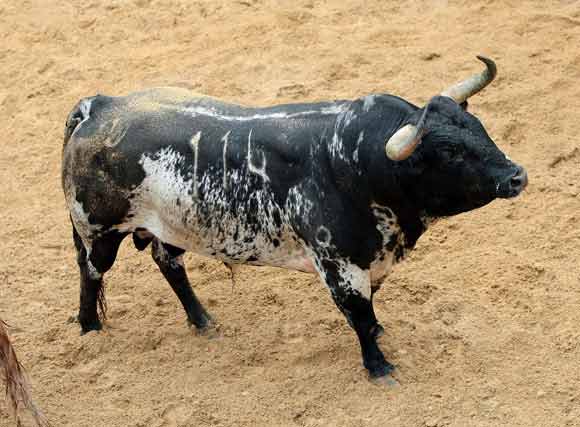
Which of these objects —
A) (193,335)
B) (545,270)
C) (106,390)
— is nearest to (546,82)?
(545,270)

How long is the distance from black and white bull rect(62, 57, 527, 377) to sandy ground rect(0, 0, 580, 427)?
0.46 m

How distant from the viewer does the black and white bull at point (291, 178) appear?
4.93 m

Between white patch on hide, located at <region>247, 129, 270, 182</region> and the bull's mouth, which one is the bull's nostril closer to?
the bull's mouth

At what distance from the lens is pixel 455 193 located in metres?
4.97

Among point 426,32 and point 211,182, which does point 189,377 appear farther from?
point 426,32

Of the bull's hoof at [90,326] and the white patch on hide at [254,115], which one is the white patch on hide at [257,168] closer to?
the white patch on hide at [254,115]

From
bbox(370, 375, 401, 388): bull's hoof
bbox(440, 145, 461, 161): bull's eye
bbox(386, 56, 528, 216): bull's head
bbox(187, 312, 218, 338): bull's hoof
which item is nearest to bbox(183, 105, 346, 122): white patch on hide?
bbox(386, 56, 528, 216): bull's head

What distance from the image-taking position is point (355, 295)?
542 centimetres

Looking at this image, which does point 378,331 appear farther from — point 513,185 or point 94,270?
point 94,270

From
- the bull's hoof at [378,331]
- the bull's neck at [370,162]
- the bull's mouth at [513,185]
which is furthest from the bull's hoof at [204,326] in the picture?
the bull's mouth at [513,185]

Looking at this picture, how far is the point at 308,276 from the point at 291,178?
5.07 feet

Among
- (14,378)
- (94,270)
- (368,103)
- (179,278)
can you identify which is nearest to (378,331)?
(179,278)

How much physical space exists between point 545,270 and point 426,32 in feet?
10.5

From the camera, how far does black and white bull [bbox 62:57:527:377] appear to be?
4.93m
